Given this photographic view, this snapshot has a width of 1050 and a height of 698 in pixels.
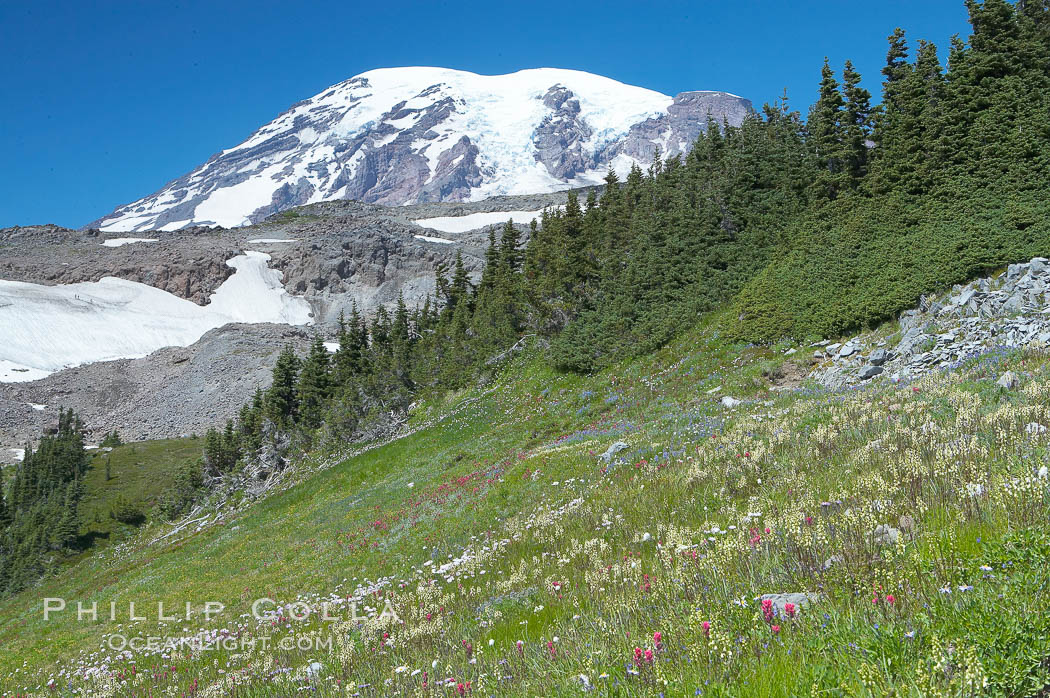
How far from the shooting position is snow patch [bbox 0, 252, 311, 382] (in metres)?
122

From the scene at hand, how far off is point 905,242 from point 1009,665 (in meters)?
26.1

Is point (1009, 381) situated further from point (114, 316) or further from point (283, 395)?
point (114, 316)

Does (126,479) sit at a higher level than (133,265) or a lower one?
lower

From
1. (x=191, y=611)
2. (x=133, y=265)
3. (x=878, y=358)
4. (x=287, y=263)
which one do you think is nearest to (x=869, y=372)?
(x=878, y=358)

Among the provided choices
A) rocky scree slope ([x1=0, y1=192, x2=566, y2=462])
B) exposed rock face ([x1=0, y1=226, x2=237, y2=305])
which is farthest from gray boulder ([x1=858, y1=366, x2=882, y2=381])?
exposed rock face ([x1=0, y1=226, x2=237, y2=305])

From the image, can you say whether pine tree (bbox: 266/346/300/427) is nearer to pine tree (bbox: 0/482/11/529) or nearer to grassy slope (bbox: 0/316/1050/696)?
grassy slope (bbox: 0/316/1050/696)

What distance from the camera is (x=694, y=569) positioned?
18.7 ft

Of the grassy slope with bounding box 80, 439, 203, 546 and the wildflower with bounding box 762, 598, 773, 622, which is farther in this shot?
the grassy slope with bounding box 80, 439, 203, 546

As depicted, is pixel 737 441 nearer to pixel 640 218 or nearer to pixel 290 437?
pixel 640 218

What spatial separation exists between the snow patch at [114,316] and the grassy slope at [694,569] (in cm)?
12648

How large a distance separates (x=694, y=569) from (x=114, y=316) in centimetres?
16510

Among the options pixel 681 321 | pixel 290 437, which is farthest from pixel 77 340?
pixel 681 321

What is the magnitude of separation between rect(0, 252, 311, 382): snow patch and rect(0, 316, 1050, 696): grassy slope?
415 ft

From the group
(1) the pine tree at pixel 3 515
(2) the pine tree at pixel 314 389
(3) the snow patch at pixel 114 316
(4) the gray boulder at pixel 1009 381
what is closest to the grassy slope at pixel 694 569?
(4) the gray boulder at pixel 1009 381
